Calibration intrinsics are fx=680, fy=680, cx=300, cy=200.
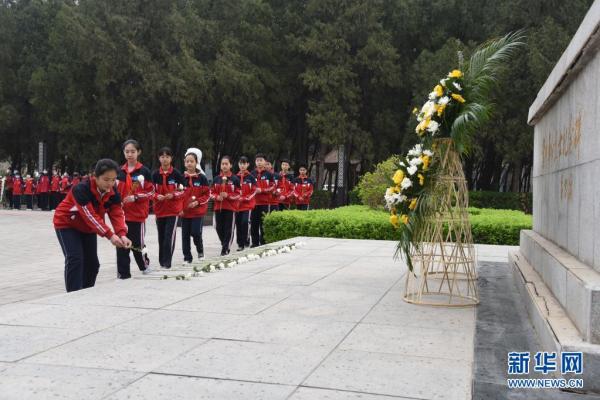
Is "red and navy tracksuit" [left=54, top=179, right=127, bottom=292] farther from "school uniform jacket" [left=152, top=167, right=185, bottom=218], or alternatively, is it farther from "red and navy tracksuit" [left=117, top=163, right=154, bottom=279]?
"school uniform jacket" [left=152, top=167, right=185, bottom=218]

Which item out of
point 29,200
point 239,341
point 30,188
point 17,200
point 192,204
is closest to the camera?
point 239,341

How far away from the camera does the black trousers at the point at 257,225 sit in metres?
12.9

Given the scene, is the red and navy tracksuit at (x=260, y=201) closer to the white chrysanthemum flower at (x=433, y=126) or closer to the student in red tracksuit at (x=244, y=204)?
the student in red tracksuit at (x=244, y=204)

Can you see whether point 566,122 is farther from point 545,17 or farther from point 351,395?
point 545,17

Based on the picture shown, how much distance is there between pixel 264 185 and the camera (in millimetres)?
13086

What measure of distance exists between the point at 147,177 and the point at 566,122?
5207 mm

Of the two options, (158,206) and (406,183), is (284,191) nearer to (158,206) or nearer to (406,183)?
(158,206)

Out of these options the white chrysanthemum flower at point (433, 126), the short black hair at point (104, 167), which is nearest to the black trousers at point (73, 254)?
the short black hair at point (104, 167)

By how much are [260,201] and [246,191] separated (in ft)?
4.88

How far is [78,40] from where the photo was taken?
2361 cm

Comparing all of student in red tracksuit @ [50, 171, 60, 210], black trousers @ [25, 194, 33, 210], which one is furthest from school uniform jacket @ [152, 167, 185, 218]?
black trousers @ [25, 194, 33, 210]

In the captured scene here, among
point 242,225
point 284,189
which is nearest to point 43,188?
point 284,189

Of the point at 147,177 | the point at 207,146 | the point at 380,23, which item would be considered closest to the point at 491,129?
the point at 380,23

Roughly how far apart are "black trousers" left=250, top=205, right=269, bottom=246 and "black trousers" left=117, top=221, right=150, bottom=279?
15.0ft
